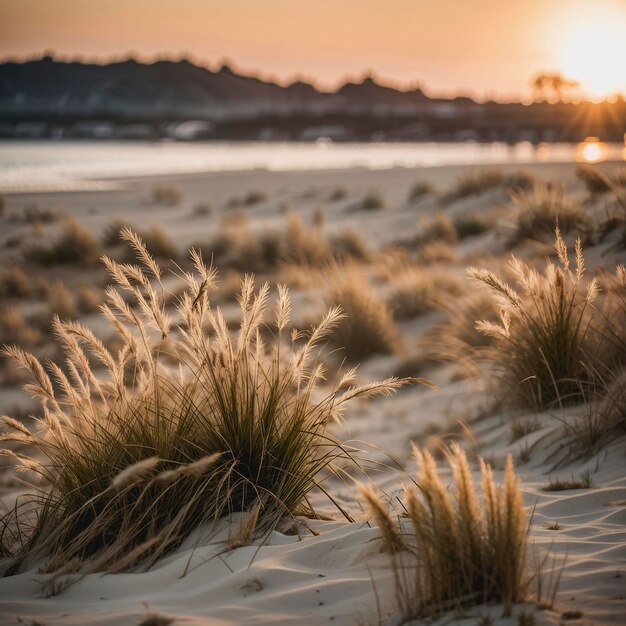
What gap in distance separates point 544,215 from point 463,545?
8.16m

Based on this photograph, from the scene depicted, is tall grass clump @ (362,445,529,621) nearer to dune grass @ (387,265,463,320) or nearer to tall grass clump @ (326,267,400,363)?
tall grass clump @ (326,267,400,363)

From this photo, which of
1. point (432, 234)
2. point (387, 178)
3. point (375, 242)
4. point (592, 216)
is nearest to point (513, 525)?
point (592, 216)

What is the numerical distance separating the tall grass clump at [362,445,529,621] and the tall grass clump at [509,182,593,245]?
666 cm

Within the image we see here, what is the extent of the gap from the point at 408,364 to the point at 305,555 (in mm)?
4497

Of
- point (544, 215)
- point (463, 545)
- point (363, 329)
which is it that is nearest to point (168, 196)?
point (544, 215)

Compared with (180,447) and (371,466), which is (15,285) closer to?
(371,466)

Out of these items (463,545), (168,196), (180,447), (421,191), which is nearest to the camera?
(463,545)

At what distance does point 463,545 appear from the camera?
7.36 feet

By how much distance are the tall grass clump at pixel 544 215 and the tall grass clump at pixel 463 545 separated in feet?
21.9

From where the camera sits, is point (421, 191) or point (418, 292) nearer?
point (418, 292)

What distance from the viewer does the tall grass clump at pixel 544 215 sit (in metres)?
8.81

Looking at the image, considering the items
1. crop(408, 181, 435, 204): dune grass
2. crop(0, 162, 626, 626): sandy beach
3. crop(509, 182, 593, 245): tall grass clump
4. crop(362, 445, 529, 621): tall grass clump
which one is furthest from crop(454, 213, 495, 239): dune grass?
crop(362, 445, 529, 621): tall grass clump

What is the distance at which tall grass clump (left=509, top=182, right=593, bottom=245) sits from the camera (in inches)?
347

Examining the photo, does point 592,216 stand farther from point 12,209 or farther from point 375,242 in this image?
point 12,209
